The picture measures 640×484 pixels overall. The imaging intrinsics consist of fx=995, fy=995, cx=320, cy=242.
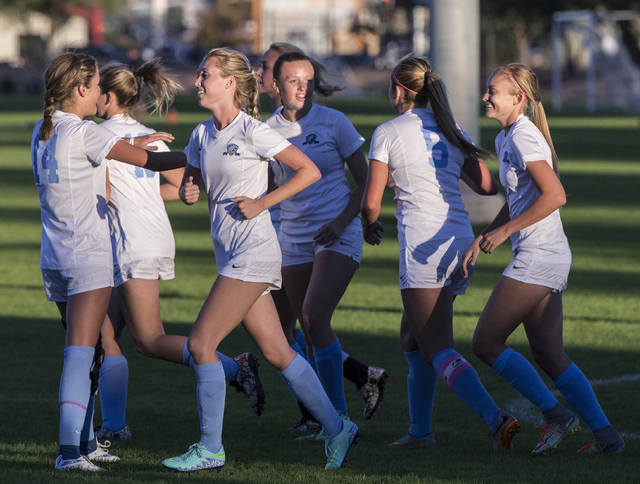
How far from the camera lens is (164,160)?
482 centimetres

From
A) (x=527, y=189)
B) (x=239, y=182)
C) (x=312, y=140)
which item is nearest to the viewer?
(x=239, y=182)

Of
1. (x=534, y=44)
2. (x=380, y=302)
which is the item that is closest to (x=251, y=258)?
(x=380, y=302)

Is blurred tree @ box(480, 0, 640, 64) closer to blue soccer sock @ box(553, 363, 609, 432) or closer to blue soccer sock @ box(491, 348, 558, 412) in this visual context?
blue soccer sock @ box(553, 363, 609, 432)

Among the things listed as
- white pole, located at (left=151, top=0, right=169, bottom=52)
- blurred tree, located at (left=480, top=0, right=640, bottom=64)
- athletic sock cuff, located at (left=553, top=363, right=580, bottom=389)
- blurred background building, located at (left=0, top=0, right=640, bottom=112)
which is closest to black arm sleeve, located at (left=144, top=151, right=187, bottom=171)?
athletic sock cuff, located at (left=553, top=363, right=580, bottom=389)

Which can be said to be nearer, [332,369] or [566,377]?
[566,377]

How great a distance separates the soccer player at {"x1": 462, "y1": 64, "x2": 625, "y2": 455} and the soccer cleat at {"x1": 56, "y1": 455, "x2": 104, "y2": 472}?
1933mm

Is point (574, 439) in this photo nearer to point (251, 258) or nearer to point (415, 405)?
point (415, 405)

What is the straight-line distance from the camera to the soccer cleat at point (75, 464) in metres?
4.51

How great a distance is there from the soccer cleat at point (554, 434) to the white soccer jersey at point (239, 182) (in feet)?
5.25

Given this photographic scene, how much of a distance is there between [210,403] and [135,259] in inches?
37.3

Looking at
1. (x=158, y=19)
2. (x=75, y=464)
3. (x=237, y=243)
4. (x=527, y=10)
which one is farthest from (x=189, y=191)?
(x=158, y=19)

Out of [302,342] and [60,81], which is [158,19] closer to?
[302,342]

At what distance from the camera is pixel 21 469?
468 centimetres

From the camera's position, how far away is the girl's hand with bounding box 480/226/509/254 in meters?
4.63
